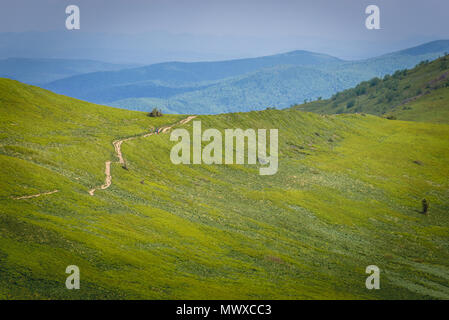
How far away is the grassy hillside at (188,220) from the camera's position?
4369 centimetres

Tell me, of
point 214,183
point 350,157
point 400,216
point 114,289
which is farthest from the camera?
point 350,157

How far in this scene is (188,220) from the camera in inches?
2719

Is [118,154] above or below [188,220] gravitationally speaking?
above

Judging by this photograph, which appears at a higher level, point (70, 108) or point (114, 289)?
point (70, 108)

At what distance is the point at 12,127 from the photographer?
288 feet

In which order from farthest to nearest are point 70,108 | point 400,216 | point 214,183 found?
point 70,108 < point 400,216 < point 214,183

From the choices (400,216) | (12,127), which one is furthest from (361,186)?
(12,127)

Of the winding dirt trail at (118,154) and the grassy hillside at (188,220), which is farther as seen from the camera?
the winding dirt trail at (118,154)

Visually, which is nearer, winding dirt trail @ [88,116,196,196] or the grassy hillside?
the grassy hillside

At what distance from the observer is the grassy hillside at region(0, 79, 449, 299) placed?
143ft

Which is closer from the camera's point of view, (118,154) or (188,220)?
(188,220)
